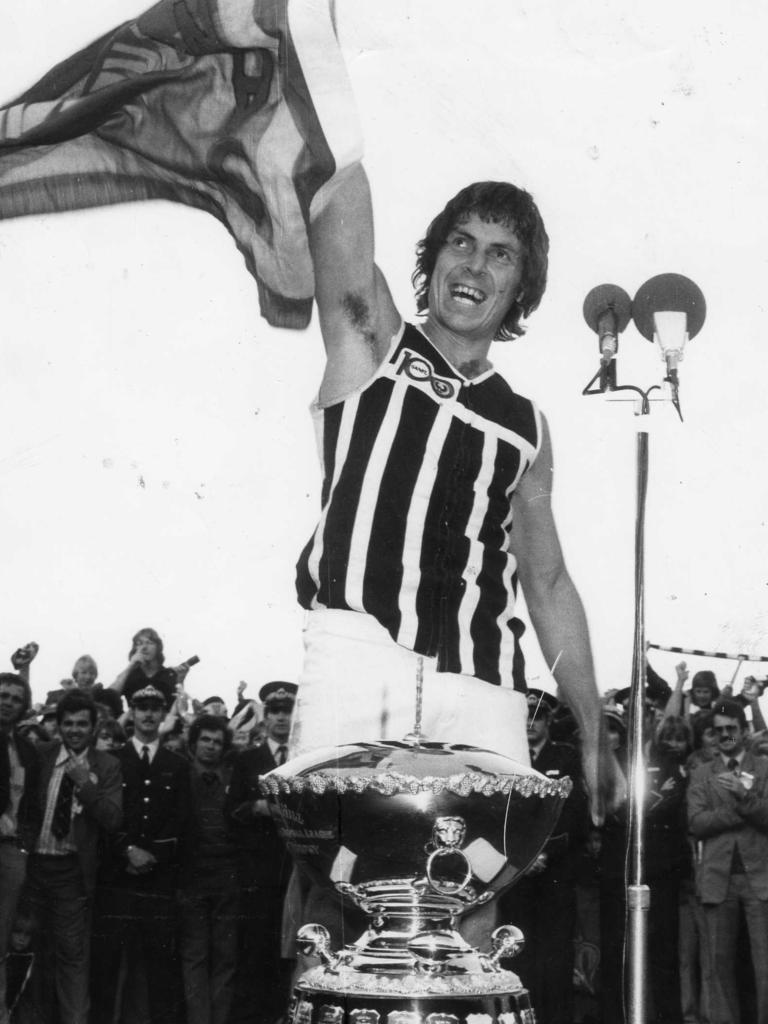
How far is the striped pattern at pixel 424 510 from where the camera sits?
3.33 meters

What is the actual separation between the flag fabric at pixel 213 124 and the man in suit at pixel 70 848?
1342 mm

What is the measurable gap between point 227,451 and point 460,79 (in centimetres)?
117

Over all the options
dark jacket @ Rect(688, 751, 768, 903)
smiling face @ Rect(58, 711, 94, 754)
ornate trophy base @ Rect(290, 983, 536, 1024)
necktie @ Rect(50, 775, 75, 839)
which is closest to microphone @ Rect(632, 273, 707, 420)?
dark jacket @ Rect(688, 751, 768, 903)

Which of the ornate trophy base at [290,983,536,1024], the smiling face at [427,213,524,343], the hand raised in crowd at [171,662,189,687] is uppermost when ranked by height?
the smiling face at [427,213,524,343]

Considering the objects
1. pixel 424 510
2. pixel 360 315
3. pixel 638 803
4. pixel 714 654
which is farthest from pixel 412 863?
pixel 714 654

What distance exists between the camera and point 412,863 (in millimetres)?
1754

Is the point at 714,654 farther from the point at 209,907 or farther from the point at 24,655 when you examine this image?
the point at 24,655

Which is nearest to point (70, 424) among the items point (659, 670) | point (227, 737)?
point (227, 737)

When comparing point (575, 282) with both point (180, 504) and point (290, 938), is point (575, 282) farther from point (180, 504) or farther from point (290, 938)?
point (290, 938)

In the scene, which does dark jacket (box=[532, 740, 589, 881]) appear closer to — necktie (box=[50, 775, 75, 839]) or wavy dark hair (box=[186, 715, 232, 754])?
wavy dark hair (box=[186, 715, 232, 754])

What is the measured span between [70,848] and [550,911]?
1362mm

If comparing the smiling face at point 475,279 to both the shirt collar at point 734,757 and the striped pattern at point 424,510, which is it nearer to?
the striped pattern at point 424,510

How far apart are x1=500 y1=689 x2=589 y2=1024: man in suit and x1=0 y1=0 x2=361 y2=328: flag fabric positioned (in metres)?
1.53

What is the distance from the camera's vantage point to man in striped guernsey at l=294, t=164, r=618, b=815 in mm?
3123
